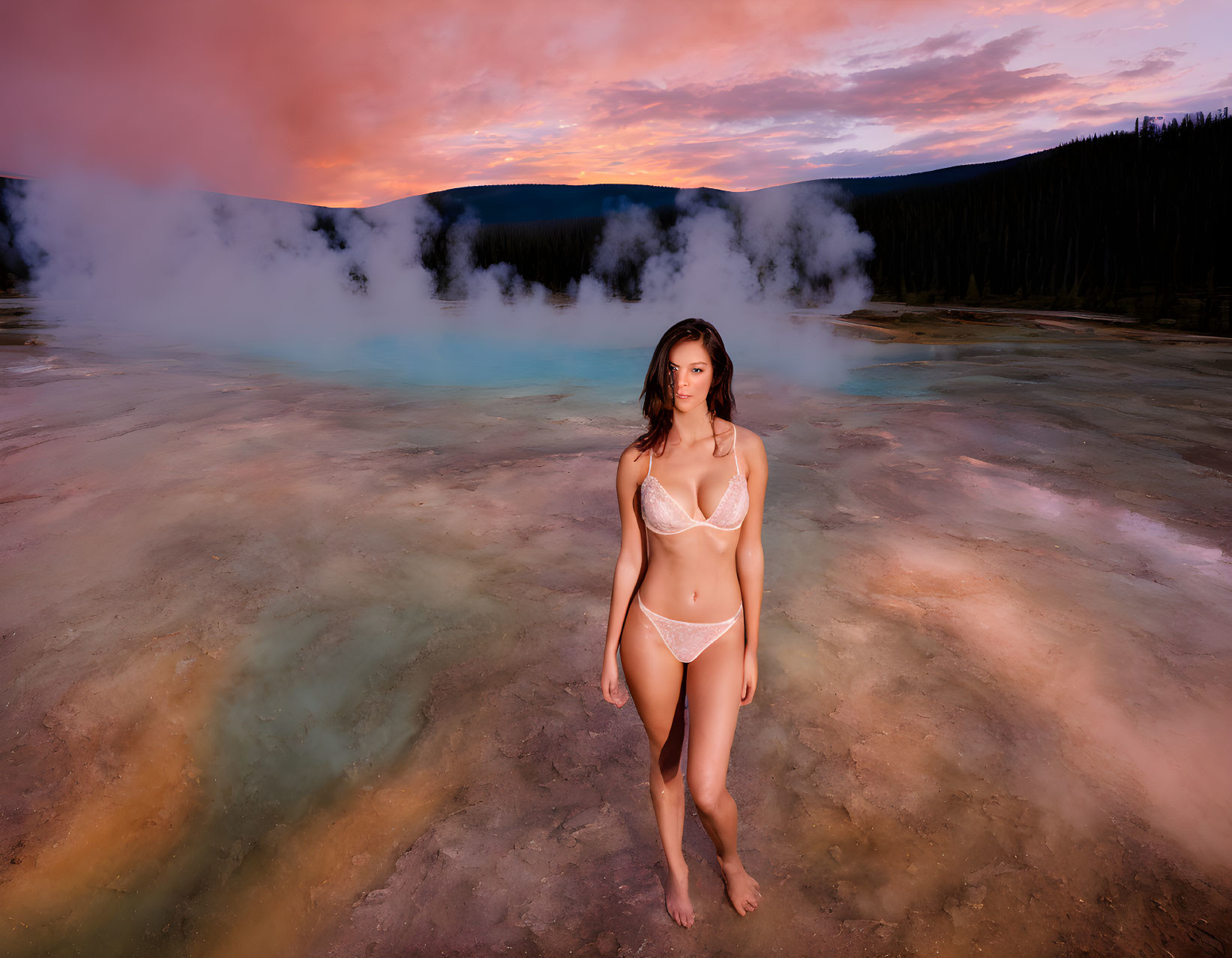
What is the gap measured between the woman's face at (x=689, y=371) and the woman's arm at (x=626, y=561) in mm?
228

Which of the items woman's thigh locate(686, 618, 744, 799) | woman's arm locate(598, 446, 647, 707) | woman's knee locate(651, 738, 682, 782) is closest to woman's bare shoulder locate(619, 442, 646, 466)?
woman's arm locate(598, 446, 647, 707)

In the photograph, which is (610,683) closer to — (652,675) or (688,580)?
(652,675)

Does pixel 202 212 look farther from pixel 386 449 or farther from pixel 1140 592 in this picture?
pixel 1140 592

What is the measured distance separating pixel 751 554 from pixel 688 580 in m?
0.22

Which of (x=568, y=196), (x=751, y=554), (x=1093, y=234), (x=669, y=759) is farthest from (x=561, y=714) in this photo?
(x=568, y=196)

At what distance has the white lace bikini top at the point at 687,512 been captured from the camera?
2107mm

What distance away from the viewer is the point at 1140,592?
420cm

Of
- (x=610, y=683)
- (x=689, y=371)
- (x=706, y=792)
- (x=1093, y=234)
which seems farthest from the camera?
(x=1093, y=234)

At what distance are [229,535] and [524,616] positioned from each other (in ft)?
8.44

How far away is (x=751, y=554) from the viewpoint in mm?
2172

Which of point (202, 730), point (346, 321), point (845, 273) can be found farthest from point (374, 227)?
point (202, 730)

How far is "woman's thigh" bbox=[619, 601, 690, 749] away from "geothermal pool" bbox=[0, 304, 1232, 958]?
63cm

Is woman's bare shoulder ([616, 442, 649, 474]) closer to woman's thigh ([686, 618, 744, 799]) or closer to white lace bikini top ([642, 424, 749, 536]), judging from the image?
white lace bikini top ([642, 424, 749, 536])

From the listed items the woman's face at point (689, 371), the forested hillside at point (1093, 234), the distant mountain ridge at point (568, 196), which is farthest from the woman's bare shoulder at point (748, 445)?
the distant mountain ridge at point (568, 196)
